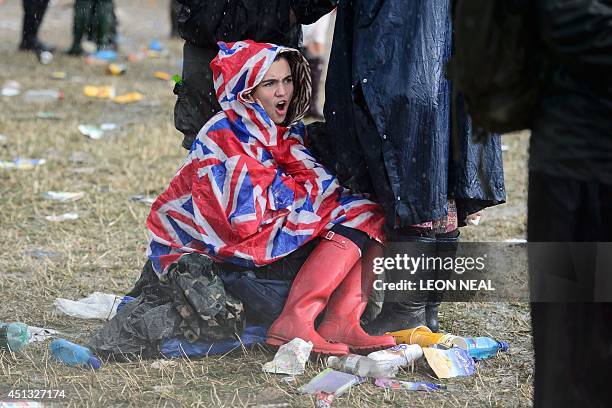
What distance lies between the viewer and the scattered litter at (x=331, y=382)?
3.73 meters

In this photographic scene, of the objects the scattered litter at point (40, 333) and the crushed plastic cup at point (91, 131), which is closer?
the scattered litter at point (40, 333)

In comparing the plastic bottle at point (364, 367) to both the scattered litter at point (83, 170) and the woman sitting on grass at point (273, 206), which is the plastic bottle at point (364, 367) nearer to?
the woman sitting on grass at point (273, 206)

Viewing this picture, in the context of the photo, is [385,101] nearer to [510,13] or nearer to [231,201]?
[231,201]

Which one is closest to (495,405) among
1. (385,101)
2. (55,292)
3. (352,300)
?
(352,300)

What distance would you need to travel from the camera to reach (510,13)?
8.20ft

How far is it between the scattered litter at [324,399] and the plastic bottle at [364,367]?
0.73 feet

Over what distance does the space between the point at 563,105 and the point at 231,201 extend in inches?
71.1

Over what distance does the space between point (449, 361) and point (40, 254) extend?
95.2 inches

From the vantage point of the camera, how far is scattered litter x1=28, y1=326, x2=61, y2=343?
432 centimetres

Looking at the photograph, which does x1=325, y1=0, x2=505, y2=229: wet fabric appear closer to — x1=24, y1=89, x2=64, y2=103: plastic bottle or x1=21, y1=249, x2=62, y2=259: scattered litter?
x1=21, y1=249, x2=62, y2=259: scattered litter

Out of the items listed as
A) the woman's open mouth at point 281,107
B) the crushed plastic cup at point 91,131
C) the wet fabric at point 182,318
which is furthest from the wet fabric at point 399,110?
the crushed plastic cup at point 91,131

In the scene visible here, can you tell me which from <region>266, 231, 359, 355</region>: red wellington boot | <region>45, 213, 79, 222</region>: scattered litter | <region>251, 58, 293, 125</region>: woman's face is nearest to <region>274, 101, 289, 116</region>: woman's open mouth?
<region>251, 58, 293, 125</region>: woman's face

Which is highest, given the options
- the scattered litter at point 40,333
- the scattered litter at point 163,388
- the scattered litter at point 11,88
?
the scattered litter at point 163,388

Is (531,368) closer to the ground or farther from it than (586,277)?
closer to the ground
